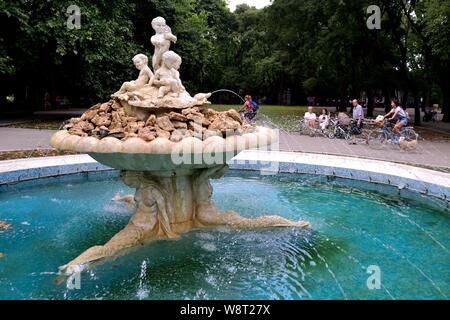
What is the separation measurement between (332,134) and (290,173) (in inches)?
285

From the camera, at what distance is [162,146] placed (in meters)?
5.22

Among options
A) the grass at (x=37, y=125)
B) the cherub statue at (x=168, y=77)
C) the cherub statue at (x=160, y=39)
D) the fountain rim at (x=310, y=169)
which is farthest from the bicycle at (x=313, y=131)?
the cherub statue at (x=168, y=77)

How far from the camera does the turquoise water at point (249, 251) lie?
488 cm

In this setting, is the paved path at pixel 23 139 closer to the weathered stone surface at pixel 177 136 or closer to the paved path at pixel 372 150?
the paved path at pixel 372 150

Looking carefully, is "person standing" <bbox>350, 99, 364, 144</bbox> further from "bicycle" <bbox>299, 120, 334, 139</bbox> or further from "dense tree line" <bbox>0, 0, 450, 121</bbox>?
"dense tree line" <bbox>0, 0, 450, 121</bbox>

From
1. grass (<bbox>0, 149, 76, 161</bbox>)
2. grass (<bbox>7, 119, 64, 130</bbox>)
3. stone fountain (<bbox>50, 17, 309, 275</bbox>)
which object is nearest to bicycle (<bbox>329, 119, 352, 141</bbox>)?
grass (<bbox>0, 149, 76, 161</bbox>)

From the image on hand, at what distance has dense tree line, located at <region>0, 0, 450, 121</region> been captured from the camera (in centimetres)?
1848

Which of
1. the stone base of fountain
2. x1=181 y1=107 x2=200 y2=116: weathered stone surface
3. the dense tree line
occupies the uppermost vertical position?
the dense tree line

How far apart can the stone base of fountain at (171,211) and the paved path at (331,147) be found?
6747 mm

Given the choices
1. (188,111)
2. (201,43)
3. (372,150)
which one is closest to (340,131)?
(372,150)

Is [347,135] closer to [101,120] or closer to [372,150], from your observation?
[372,150]

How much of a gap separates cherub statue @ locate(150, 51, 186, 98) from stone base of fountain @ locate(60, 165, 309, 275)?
1.15 m
